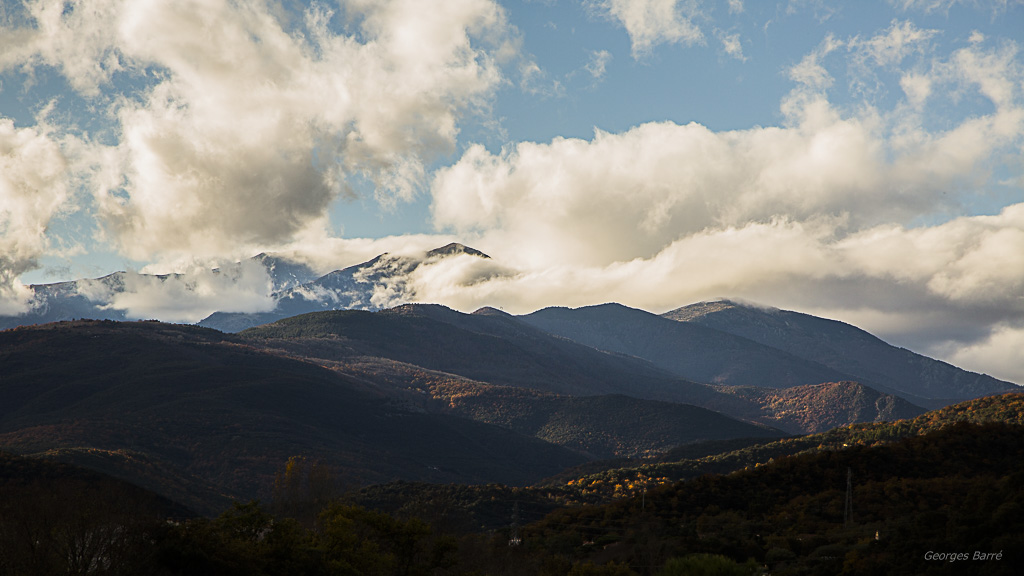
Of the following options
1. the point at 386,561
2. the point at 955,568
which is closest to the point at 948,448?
the point at 955,568

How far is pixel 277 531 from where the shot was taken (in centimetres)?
5269

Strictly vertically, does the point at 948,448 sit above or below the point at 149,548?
above

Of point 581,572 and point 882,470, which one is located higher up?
point 882,470

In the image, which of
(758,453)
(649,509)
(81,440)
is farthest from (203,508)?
(758,453)

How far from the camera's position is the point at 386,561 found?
179 ft

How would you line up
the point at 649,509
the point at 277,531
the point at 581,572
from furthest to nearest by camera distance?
the point at 649,509, the point at 581,572, the point at 277,531

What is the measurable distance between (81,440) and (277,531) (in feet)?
511

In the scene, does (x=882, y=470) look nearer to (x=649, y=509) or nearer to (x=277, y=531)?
(x=649, y=509)

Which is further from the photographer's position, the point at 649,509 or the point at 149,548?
the point at 649,509

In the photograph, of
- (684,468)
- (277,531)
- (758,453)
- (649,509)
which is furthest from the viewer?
(758,453)

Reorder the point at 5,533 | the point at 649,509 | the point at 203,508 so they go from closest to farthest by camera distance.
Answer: the point at 5,533, the point at 649,509, the point at 203,508

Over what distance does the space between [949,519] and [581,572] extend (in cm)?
2716

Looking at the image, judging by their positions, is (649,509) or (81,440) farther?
(81,440)

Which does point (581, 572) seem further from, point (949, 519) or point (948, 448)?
point (948, 448)
